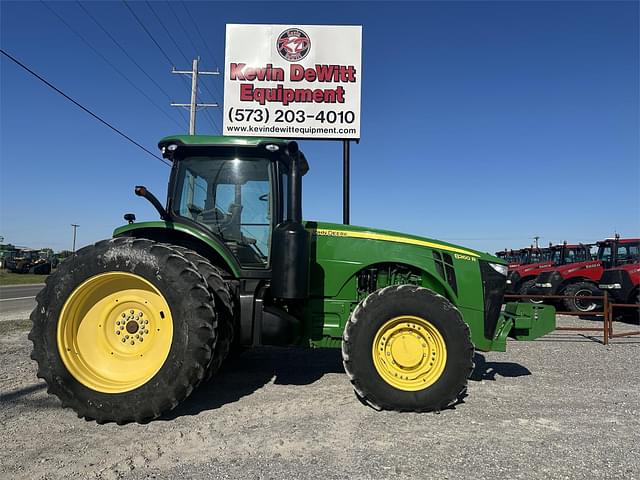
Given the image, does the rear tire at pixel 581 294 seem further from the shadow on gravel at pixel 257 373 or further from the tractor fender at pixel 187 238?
the tractor fender at pixel 187 238

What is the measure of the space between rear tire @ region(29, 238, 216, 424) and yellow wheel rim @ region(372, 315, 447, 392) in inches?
55.1

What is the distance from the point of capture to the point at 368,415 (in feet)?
11.1

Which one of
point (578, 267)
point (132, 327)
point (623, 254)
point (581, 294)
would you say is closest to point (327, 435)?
point (132, 327)

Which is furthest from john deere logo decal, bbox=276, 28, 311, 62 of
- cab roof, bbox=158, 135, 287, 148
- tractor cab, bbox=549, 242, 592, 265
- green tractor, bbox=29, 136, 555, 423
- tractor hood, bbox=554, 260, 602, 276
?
tractor cab, bbox=549, 242, 592, 265

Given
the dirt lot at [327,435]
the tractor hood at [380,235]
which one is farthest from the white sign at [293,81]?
the dirt lot at [327,435]

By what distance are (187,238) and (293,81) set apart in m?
5.41

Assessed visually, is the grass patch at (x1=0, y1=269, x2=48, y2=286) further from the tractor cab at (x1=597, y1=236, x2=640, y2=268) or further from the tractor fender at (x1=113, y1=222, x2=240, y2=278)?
the tractor cab at (x1=597, y1=236, x2=640, y2=268)

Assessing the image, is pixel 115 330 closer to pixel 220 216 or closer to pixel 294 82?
pixel 220 216

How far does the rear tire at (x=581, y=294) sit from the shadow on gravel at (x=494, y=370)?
24.1 feet

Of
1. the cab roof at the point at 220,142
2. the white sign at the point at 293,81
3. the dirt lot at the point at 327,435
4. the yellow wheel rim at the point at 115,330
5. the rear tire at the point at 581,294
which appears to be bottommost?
the dirt lot at the point at 327,435

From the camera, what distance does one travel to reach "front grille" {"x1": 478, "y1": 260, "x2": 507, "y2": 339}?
13.4 ft

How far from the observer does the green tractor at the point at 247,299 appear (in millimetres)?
3246

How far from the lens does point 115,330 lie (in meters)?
3.50

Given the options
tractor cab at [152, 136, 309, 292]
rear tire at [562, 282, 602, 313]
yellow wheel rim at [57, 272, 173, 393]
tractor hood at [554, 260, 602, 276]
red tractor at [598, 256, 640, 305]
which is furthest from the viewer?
tractor hood at [554, 260, 602, 276]
